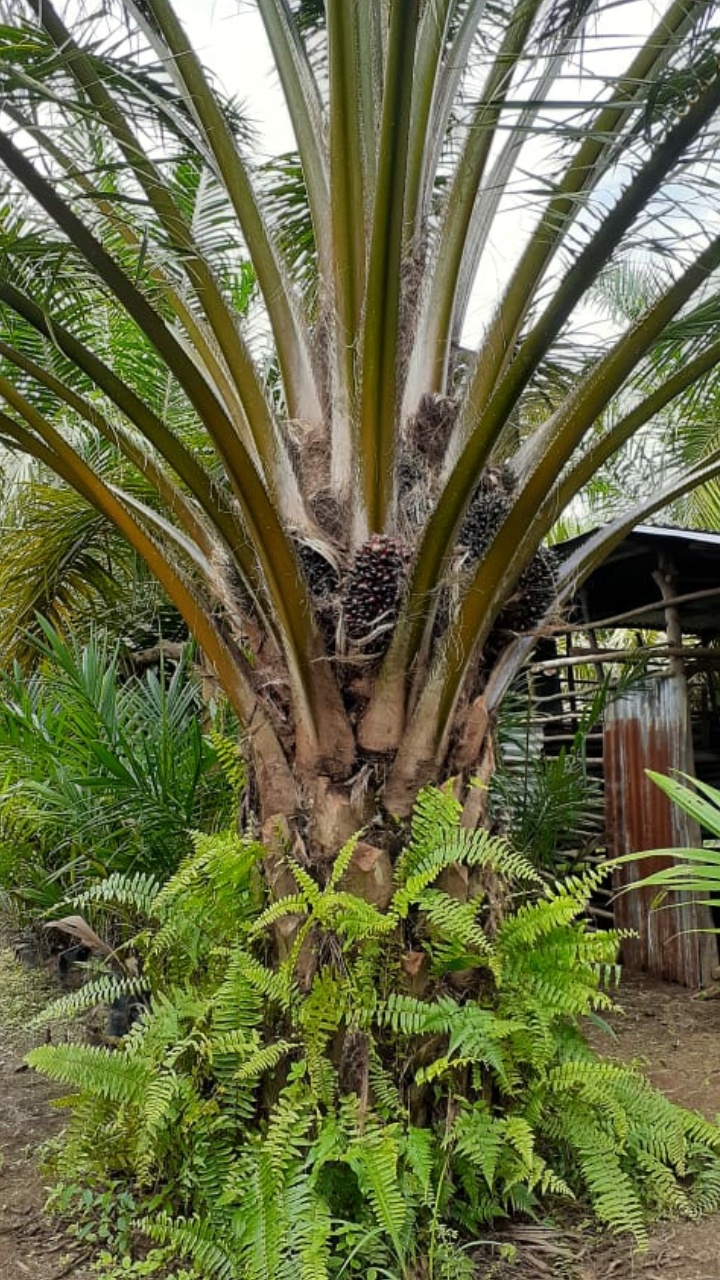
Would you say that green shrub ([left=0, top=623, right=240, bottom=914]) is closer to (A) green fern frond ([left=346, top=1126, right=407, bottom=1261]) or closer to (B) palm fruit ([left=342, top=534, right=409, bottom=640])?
(B) palm fruit ([left=342, top=534, right=409, bottom=640])

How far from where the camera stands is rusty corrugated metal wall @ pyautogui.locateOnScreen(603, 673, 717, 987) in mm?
5961

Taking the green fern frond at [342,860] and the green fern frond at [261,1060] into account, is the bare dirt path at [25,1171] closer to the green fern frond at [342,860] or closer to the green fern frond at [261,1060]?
the green fern frond at [261,1060]

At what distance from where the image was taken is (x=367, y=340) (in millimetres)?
2721

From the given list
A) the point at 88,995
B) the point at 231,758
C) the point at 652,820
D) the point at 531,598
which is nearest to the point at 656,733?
the point at 652,820

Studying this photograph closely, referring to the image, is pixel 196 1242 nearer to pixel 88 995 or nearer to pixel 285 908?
pixel 88 995

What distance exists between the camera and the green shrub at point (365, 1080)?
2.45 meters

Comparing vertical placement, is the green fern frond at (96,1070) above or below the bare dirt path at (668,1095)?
above

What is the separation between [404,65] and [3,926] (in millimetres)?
6322

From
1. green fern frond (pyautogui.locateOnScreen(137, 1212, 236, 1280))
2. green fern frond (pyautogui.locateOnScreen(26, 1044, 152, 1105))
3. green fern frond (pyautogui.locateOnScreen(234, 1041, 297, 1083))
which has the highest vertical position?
green fern frond (pyautogui.locateOnScreen(234, 1041, 297, 1083))

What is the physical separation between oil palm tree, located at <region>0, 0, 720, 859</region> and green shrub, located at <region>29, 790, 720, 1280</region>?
0.31 m

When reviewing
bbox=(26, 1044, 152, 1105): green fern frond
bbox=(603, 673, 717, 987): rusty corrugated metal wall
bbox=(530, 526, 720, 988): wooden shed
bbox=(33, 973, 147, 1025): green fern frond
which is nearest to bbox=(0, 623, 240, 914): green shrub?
bbox=(33, 973, 147, 1025): green fern frond

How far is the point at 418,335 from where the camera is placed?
11.0ft

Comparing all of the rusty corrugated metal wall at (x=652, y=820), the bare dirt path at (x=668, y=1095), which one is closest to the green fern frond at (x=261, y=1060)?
the bare dirt path at (x=668, y=1095)

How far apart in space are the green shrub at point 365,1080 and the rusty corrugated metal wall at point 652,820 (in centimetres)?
311
